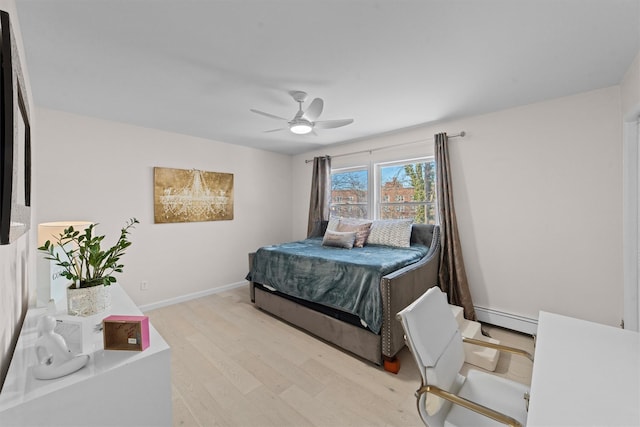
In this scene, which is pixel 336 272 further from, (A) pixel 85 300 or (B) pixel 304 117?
(A) pixel 85 300

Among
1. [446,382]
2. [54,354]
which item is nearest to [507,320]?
[446,382]

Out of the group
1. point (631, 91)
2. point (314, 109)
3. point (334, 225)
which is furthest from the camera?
point (334, 225)

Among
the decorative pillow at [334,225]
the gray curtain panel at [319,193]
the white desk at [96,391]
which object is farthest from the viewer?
the gray curtain panel at [319,193]

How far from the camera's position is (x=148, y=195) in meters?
3.42

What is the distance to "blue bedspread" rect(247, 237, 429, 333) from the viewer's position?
2256mm

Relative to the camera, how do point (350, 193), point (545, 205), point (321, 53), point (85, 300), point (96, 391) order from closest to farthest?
Answer: point (96, 391), point (85, 300), point (321, 53), point (545, 205), point (350, 193)

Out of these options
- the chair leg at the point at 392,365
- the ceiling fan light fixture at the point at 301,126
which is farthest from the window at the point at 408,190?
the chair leg at the point at 392,365

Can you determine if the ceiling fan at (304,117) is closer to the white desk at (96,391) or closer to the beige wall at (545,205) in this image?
the beige wall at (545,205)

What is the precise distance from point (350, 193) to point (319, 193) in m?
0.54

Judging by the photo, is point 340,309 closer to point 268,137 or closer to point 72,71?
point 268,137

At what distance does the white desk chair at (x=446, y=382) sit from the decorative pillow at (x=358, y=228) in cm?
204

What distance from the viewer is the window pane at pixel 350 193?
426 cm

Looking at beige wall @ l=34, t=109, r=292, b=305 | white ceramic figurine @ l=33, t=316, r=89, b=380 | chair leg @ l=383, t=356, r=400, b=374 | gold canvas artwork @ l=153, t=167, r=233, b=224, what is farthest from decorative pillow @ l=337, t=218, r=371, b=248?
white ceramic figurine @ l=33, t=316, r=89, b=380

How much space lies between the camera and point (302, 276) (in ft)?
9.18
